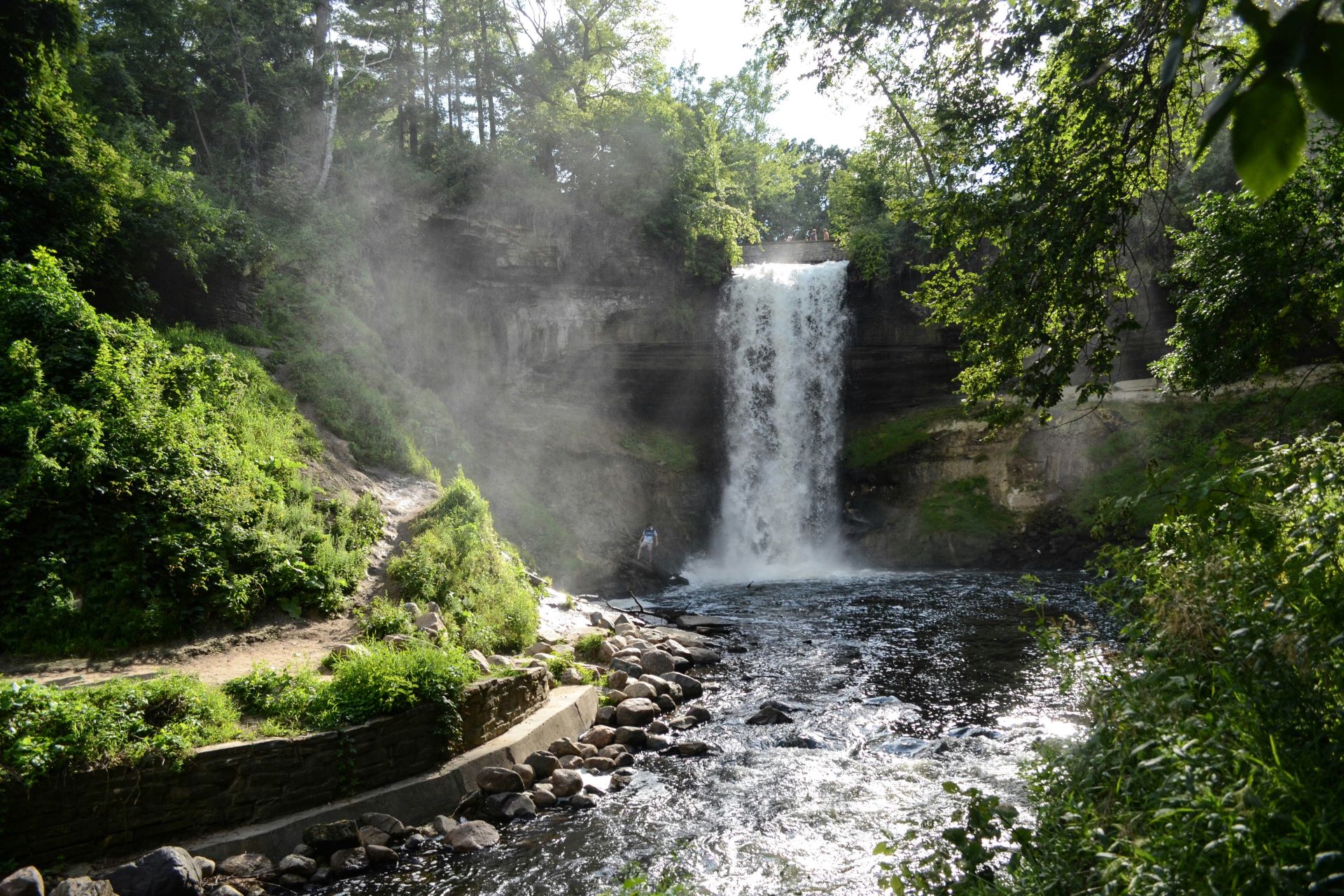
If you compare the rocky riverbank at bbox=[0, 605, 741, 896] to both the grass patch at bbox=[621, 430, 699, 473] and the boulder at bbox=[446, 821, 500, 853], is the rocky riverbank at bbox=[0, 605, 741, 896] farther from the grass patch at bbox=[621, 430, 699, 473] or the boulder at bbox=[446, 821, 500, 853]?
the grass patch at bbox=[621, 430, 699, 473]

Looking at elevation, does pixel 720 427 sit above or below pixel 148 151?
below

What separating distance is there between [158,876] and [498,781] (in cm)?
280

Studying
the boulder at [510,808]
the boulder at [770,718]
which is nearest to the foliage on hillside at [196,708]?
the boulder at [510,808]

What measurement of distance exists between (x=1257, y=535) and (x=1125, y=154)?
12.7 feet

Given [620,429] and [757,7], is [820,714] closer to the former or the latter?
[757,7]

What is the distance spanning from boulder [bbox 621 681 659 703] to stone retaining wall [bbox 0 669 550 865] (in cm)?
271

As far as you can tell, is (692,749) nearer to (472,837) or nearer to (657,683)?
(657,683)

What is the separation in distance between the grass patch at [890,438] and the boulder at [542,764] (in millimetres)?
19854

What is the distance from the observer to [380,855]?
242 inches

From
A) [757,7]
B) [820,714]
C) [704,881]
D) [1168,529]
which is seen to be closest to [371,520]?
[820,714]

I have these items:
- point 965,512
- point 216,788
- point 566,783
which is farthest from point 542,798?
point 965,512

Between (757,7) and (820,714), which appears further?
(757,7)

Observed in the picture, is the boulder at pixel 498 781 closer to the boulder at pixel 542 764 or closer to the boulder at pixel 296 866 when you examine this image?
the boulder at pixel 542 764

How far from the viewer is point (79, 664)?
23.4 ft
